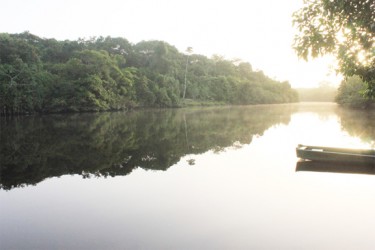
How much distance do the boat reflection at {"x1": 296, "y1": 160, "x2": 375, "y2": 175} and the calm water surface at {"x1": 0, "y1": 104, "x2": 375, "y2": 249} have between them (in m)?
0.14

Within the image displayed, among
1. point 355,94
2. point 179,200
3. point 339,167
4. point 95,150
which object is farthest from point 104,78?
point 179,200

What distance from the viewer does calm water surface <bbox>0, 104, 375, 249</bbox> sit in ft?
24.8

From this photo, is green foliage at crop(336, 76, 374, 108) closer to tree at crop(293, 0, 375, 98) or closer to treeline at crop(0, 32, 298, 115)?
treeline at crop(0, 32, 298, 115)

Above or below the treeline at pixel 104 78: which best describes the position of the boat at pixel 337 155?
below

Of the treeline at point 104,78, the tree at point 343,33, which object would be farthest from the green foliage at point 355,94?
the tree at point 343,33

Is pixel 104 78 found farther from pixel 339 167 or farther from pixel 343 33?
pixel 343 33

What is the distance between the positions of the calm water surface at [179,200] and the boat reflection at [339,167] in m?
0.14

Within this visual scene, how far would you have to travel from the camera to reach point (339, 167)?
47.9 feet

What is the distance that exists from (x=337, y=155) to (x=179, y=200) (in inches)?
331

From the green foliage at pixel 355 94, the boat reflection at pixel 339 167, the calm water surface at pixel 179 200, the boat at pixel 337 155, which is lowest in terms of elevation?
the calm water surface at pixel 179 200

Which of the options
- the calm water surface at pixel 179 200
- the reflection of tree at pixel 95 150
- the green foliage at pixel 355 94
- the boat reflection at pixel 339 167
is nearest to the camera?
the calm water surface at pixel 179 200

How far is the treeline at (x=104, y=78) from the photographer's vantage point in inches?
1996

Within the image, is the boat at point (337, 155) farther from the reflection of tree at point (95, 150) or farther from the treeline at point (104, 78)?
the treeline at point (104, 78)

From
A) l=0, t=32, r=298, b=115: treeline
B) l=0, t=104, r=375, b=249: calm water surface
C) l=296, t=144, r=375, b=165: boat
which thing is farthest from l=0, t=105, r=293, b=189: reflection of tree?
l=0, t=32, r=298, b=115: treeline
